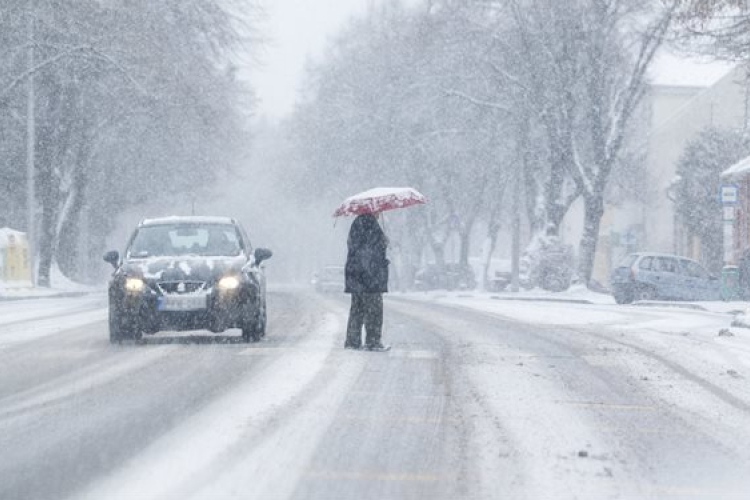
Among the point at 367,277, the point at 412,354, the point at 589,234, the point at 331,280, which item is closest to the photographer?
the point at 412,354

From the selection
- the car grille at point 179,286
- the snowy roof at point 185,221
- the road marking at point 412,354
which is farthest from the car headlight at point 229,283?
the road marking at point 412,354

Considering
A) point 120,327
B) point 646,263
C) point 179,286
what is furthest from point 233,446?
point 646,263

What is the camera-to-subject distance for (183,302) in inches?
583

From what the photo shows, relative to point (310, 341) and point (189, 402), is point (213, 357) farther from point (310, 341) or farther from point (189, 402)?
point (189, 402)

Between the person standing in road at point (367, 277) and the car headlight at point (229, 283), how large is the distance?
1426 millimetres

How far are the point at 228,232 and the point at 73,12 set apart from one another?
628 inches

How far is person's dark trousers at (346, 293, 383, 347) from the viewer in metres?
14.2

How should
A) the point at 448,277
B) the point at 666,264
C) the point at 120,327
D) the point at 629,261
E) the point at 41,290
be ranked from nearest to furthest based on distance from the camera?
the point at 120,327 → the point at 629,261 → the point at 666,264 → the point at 41,290 → the point at 448,277

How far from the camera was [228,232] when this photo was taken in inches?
650

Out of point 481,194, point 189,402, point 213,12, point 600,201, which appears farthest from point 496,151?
point 189,402

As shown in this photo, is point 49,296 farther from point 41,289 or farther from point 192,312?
point 192,312

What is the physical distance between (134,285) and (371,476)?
8.76 meters

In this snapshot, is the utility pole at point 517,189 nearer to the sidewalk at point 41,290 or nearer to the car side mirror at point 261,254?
the sidewalk at point 41,290

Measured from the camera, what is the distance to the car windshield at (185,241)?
52.6ft
